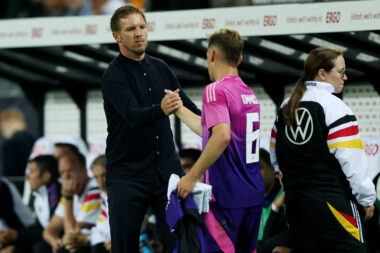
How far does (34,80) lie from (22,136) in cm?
99

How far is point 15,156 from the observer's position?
9.34 metres

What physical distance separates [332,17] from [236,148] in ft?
6.45

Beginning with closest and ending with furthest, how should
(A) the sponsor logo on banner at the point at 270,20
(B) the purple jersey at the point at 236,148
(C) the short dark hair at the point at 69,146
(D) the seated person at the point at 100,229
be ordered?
(B) the purple jersey at the point at 236,148
(A) the sponsor logo on banner at the point at 270,20
(D) the seated person at the point at 100,229
(C) the short dark hair at the point at 69,146

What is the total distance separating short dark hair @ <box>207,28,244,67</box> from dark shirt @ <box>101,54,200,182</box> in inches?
18.7

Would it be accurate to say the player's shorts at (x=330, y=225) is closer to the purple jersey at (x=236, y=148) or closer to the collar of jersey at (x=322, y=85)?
the purple jersey at (x=236, y=148)

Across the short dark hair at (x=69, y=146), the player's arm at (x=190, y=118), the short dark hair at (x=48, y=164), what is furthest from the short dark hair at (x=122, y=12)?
the short dark hair at (x=48, y=164)

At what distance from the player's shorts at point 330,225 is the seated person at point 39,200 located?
3.46 metres

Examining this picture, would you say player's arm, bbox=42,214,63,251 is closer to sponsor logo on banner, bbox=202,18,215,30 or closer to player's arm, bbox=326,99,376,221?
sponsor logo on banner, bbox=202,18,215,30

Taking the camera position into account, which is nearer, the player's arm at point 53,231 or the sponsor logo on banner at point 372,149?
the sponsor logo on banner at point 372,149

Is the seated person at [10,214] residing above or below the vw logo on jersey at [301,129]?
below

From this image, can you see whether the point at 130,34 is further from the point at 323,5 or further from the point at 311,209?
the point at 323,5

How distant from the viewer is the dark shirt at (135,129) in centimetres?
459

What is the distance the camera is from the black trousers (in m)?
4.56

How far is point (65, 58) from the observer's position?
7824 millimetres
